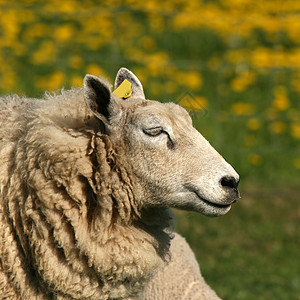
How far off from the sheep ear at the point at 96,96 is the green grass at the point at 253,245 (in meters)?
2.38

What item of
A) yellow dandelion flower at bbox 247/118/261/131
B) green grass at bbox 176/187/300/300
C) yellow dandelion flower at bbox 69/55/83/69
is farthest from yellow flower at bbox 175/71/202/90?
green grass at bbox 176/187/300/300

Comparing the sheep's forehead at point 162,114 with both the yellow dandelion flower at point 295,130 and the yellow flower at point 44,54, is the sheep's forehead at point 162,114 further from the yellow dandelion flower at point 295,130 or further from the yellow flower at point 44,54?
the yellow flower at point 44,54

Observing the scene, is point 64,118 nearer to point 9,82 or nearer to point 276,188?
point 276,188

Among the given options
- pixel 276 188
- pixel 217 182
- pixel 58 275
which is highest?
pixel 217 182

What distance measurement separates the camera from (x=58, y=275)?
9.62ft

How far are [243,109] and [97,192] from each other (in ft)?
18.0

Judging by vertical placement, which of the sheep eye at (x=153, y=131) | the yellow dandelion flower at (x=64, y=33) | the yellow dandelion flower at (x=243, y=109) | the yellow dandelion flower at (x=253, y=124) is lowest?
the yellow dandelion flower at (x=253, y=124)

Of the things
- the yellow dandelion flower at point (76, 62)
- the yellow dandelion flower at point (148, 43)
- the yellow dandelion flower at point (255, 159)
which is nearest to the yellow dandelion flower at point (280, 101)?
the yellow dandelion flower at point (255, 159)

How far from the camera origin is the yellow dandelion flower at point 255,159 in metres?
7.56

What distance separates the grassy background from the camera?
5.96 meters

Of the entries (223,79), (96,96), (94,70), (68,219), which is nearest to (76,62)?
(94,70)

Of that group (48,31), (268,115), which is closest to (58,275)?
(268,115)

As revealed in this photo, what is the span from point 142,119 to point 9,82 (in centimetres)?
554

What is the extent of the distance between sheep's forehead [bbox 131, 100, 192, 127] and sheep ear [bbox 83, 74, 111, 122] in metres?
0.14
